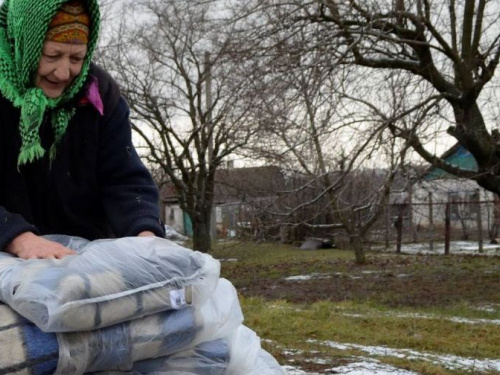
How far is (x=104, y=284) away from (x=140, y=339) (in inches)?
6.9

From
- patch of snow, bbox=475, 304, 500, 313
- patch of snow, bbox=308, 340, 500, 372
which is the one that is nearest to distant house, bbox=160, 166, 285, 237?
patch of snow, bbox=475, 304, 500, 313


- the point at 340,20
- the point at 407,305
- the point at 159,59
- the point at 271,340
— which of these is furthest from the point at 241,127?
the point at 159,59

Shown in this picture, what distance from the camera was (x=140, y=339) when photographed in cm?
175

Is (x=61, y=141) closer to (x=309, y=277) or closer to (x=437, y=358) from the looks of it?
(x=437, y=358)

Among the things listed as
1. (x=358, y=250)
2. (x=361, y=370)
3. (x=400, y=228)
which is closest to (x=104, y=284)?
(x=361, y=370)

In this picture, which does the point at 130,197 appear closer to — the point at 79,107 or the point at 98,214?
the point at 98,214

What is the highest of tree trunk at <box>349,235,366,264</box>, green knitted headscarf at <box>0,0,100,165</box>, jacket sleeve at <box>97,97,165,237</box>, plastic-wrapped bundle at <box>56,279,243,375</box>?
green knitted headscarf at <box>0,0,100,165</box>

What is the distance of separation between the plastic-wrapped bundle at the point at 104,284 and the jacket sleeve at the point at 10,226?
4 cm

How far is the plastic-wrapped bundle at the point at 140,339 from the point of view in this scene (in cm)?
165

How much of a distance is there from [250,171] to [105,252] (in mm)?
17195

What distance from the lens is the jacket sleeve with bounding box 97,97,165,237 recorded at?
2.12 metres

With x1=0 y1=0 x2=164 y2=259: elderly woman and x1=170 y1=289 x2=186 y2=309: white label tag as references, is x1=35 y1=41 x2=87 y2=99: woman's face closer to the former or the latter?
x1=0 y1=0 x2=164 y2=259: elderly woman

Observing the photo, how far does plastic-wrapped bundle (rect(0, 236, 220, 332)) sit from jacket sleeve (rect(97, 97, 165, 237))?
0.24m

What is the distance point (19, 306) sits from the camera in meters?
1.63
